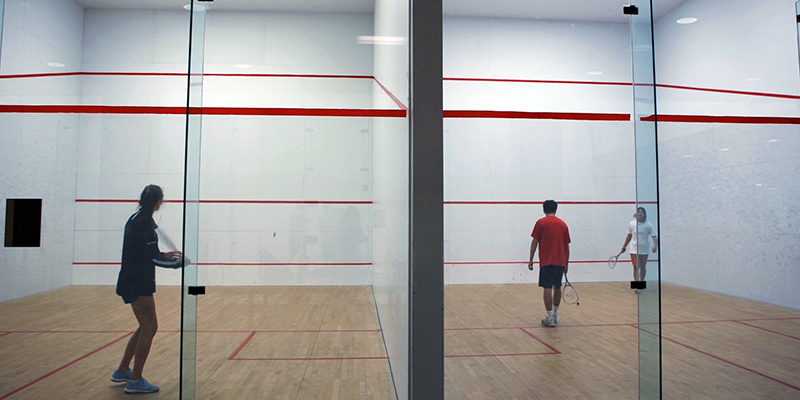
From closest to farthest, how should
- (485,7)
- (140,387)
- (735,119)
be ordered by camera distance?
(140,387) → (485,7) → (735,119)

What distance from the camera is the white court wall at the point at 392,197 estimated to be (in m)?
1.71

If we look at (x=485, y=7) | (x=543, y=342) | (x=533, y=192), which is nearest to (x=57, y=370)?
(x=543, y=342)

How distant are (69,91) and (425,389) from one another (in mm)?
2080

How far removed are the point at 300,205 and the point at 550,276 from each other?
1.22 metres

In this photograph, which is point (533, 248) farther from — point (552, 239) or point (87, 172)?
point (87, 172)

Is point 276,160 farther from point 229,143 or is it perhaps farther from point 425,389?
point 425,389

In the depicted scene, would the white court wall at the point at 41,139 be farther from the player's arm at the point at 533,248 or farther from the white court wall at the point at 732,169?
the white court wall at the point at 732,169

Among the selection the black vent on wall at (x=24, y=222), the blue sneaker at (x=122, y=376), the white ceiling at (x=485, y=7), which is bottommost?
the blue sneaker at (x=122, y=376)

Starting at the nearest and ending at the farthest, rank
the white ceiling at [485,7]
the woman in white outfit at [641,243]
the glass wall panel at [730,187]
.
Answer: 1. the woman in white outfit at [641,243]
2. the white ceiling at [485,7]
3. the glass wall panel at [730,187]

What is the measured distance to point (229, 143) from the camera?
188 centimetres

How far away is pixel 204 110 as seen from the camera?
73.9 inches

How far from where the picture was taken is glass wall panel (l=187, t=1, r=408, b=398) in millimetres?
1839

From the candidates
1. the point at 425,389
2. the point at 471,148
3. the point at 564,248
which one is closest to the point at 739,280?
the point at 564,248

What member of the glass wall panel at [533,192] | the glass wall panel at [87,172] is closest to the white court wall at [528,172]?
the glass wall panel at [533,192]
